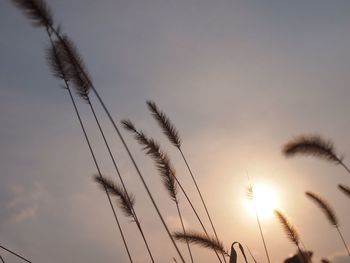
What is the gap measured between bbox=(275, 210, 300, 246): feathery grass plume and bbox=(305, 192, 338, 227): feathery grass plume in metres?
1.12

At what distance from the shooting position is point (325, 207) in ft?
21.4

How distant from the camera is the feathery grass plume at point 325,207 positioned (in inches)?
251

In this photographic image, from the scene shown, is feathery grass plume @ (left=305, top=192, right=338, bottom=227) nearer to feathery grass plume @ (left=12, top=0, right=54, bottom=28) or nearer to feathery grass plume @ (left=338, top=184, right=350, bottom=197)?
feathery grass plume @ (left=338, top=184, right=350, bottom=197)

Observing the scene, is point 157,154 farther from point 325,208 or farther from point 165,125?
point 325,208

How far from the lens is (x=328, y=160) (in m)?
4.43

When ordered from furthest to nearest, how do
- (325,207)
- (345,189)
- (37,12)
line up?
(325,207) < (345,189) < (37,12)

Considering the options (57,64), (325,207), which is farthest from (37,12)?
(325,207)

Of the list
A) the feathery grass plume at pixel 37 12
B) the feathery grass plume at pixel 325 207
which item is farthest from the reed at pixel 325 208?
the feathery grass plume at pixel 37 12

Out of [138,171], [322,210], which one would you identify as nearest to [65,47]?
[138,171]

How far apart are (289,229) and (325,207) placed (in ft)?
5.15

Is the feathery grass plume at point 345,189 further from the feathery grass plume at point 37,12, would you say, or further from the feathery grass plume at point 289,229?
the feathery grass plume at point 37,12

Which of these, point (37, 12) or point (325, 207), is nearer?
point (37, 12)

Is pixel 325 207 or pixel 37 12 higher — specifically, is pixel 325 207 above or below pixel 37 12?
below

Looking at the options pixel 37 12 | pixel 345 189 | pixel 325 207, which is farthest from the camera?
pixel 325 207
